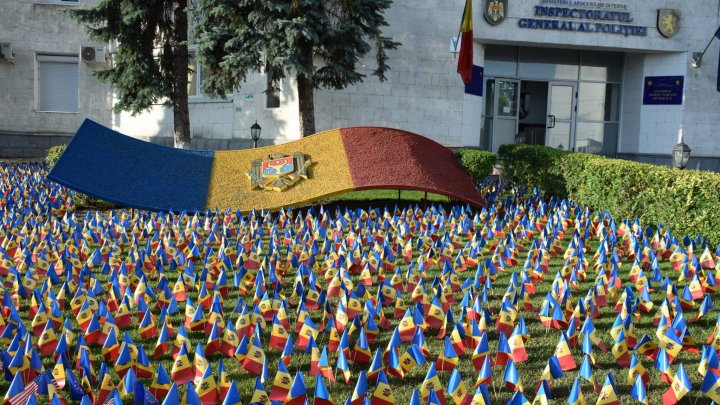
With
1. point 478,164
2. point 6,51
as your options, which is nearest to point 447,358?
point 478,164

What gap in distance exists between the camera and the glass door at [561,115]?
21.1 metres

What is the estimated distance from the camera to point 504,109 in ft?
68.4

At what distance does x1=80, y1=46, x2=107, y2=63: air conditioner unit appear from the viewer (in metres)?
22.6

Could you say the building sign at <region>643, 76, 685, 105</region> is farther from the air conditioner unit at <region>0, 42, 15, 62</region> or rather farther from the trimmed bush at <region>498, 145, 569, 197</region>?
the air conditioner unit at <region>0, 42, 15, 62</region>

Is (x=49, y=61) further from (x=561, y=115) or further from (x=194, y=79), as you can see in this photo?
(x=561, y=115)

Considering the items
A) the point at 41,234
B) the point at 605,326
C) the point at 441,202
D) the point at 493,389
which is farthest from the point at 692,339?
the point at 441,202

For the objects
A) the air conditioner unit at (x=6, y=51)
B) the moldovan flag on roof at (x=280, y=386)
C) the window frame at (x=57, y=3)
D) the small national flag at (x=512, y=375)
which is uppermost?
the window frame at (x=57, y=3)

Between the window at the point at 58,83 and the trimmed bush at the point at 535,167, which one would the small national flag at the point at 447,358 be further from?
the window at the point at 58,83

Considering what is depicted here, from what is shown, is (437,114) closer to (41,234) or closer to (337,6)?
(337,6)

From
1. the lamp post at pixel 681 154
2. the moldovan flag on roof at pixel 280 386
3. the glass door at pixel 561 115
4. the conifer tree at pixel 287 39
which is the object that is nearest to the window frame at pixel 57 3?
the conifer tree at pixel 287 39

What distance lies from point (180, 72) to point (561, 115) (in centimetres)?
1132

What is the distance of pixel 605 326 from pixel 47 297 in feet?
14.7

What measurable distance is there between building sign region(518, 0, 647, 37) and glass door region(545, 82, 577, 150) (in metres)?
2.38

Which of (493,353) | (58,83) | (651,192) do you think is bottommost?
(493,353)
